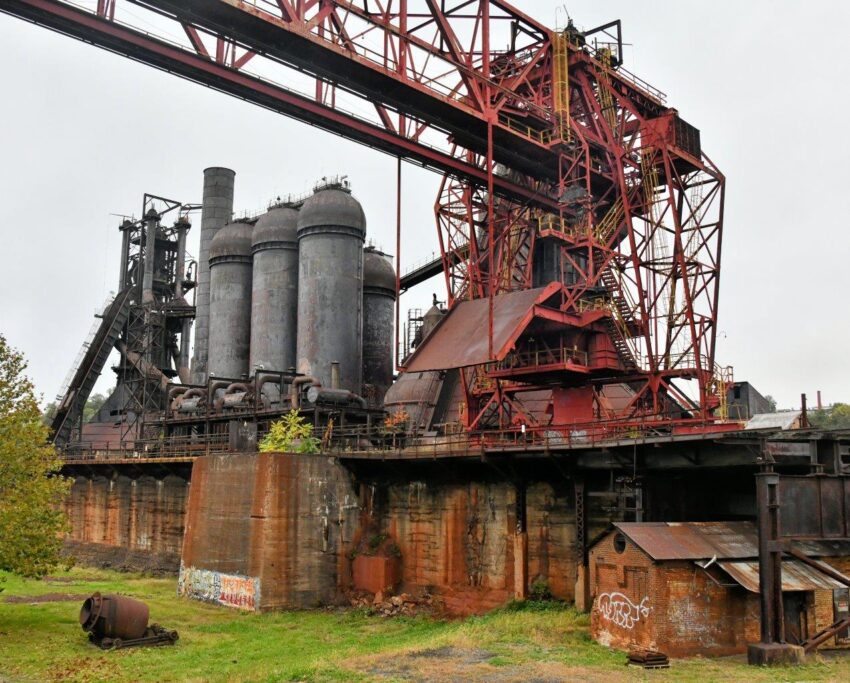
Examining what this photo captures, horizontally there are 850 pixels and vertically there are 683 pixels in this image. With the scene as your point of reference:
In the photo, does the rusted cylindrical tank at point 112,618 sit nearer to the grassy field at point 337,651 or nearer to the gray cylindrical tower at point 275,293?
the grassy field at point 337,651

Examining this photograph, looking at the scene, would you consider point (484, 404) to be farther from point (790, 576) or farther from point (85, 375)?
point (85, 375)

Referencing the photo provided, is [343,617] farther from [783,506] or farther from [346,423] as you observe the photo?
[783,506]

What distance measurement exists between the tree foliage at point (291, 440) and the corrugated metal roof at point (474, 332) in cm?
499

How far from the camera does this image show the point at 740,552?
21.2 m

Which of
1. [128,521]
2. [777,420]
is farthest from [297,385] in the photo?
[777,420]

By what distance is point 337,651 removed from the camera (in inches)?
945

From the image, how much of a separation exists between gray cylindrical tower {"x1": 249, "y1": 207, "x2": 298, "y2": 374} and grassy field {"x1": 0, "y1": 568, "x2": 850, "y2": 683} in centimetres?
1993

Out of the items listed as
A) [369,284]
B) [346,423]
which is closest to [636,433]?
[346,423]

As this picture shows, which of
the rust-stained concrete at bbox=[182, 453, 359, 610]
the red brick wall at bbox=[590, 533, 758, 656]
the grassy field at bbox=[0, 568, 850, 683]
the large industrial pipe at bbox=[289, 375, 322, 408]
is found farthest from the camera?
the large industrial pipe at bbox=[289, 375, 322, 408]

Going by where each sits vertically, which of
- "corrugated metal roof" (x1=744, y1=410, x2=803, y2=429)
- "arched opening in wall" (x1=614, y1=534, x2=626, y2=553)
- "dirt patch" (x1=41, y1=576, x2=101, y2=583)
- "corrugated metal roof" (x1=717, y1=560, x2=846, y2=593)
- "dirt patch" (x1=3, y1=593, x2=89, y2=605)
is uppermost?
"corrugated metal roof" (x1=744, y1=410, x2=803, y2=429)

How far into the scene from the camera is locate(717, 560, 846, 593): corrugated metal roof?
20.0 meters

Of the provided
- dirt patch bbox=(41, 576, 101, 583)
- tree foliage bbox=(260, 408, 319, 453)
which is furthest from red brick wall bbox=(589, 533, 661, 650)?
dirt patch bbox=(41, 576, 101, 583)

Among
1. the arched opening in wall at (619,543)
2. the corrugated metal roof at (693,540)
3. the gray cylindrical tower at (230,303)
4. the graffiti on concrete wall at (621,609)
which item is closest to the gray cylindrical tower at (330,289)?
the gray cylindrical tower at (230,303)

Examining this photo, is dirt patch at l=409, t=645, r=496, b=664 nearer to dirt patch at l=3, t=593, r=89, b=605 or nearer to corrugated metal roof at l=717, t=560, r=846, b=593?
corrugated metal roof at l=717, t=560, r=846, b=593
